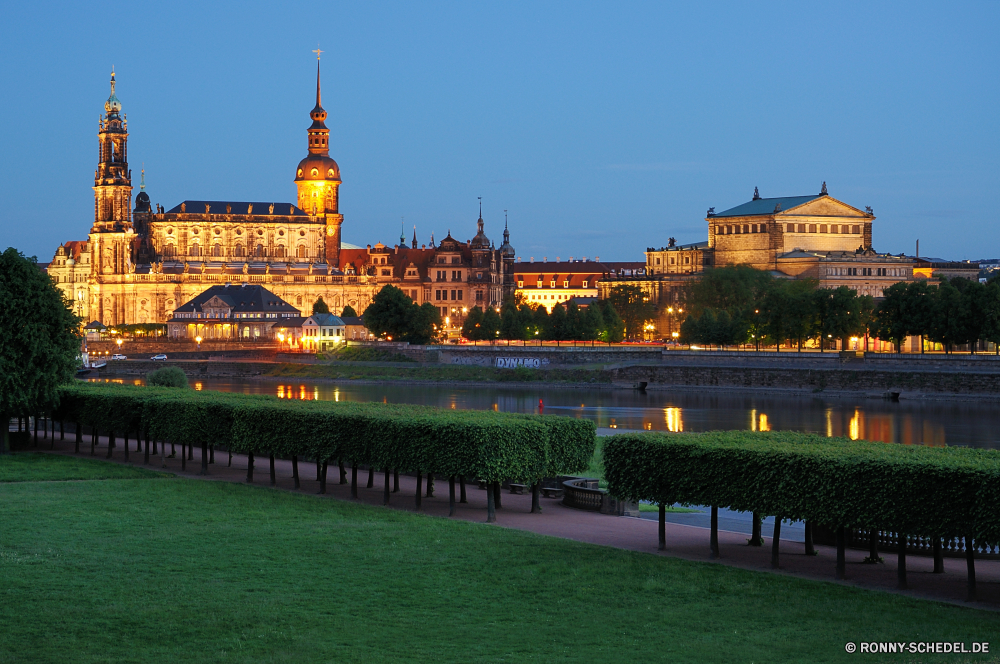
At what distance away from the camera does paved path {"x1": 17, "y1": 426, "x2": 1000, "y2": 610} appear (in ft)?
65.4

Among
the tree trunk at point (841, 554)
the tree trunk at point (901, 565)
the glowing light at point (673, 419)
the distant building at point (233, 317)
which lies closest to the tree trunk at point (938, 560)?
the tree trunk at point (901, 565)

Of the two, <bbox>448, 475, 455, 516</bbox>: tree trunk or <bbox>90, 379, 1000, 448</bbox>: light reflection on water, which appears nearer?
<bbox>448, 475, 455, 516</bbox>: tree trunk

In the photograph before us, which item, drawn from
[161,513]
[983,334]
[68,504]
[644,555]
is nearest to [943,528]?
[644,555]

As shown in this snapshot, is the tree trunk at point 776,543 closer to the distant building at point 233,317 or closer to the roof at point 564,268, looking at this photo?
the distant building at point 233,317

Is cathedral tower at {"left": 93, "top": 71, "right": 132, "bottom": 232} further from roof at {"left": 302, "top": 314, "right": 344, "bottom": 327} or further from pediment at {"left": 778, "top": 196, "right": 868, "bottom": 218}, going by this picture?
pediment at {"left": 778, "top": 196, "right": 868, "bottom": 218}

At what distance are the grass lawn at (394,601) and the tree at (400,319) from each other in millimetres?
84480

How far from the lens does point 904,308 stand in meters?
82.8

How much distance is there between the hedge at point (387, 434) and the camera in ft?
85.8

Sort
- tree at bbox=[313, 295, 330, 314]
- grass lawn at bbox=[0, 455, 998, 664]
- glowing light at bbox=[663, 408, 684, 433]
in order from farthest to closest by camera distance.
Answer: tree at bbox=[313, 295, 330, 314], glowing light at bbox=[663, 408, 684, 433], grass lawn at bbox=[0, 455, 998, 664]

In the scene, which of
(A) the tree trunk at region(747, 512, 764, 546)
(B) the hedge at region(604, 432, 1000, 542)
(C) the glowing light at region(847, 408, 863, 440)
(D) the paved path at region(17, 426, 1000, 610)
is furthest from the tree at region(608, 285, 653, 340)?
(B) the hedge at region(604, 432, 1000, 542)

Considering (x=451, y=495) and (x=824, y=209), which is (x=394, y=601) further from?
(x=824, y=209)

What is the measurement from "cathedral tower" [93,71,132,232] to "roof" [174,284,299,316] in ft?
61.4

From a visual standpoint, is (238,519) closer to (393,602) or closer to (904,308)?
(393,602)

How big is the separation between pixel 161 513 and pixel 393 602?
9.03 meters
